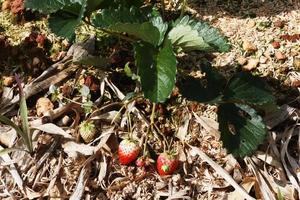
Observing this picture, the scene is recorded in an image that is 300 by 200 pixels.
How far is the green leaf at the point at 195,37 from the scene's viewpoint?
5.88 feet

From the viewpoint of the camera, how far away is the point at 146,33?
1815 millimetres

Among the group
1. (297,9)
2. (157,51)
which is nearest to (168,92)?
(157,51)

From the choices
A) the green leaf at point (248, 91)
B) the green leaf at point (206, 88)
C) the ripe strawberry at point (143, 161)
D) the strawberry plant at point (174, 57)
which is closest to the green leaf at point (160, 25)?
the strawberry plant at point (174, 57)

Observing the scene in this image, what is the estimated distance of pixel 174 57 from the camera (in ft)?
5.89

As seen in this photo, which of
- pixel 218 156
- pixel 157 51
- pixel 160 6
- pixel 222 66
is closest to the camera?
pixel 157 51

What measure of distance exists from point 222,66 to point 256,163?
40 centimetres

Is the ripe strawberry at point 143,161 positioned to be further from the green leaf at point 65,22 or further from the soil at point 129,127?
the green leaf at point 65,22

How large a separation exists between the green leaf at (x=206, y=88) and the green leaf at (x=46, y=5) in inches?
17.7

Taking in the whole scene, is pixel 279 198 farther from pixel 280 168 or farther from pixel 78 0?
pixel 78 0

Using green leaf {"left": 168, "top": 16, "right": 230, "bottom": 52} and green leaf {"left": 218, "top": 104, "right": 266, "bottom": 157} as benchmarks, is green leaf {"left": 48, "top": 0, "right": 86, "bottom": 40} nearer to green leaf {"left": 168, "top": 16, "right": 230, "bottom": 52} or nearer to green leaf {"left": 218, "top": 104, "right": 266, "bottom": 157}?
green leaf {"left": 168, "top": 16, "right": 230, "bottom": 52}

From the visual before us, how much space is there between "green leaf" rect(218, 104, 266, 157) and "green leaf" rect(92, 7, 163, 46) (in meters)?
0.31

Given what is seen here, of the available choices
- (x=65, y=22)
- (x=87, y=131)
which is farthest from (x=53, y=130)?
(x=65, y=22)

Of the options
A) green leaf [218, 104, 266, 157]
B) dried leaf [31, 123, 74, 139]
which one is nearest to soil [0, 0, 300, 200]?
dried leaf [31, 123, 74, 139]

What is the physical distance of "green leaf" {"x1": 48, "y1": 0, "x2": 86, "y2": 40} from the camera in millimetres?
1830
